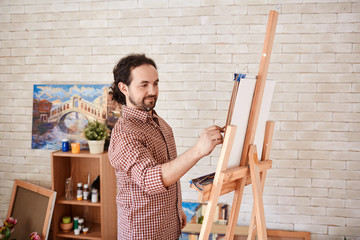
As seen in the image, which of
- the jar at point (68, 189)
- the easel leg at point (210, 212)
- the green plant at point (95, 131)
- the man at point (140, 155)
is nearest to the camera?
the easel leg at point (210, 212)

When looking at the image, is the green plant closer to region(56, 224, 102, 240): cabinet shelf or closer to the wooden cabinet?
the wooden cabinet

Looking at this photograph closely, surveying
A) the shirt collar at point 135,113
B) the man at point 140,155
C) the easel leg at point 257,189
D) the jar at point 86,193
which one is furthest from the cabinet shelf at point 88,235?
the easel leg at point 257,189

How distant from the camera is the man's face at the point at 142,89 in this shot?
69.2 inches

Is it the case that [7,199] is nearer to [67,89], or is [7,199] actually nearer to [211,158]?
[67,89]

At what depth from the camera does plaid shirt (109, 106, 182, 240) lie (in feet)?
4.97

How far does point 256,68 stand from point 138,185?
152 centimetres

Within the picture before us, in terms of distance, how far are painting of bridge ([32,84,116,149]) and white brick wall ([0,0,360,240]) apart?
103mm

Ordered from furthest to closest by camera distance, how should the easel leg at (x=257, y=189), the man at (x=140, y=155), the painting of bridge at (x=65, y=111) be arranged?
the painting of bridge at (x=65, y=111) → the man at (x=140, y=155) → the easel leg at (x=257, y=189)

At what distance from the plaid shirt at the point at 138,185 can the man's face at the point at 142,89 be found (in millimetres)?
47

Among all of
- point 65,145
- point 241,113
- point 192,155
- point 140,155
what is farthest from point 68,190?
point 241,113

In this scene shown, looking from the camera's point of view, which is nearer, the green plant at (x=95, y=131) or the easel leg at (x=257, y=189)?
the easel leg at (x=257, y=189)

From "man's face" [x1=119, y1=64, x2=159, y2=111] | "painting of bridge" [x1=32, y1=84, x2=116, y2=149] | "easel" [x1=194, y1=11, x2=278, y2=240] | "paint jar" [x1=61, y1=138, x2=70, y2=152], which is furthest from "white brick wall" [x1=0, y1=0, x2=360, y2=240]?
"easel" [x1=194, y1=11, x2=278, y2=240]

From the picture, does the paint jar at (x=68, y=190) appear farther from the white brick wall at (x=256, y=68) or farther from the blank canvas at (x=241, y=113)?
the blank canvas at (x=241, y=113)

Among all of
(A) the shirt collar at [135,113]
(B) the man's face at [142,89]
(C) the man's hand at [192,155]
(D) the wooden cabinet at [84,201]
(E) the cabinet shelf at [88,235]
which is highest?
(B) the man's face at [142,89]
